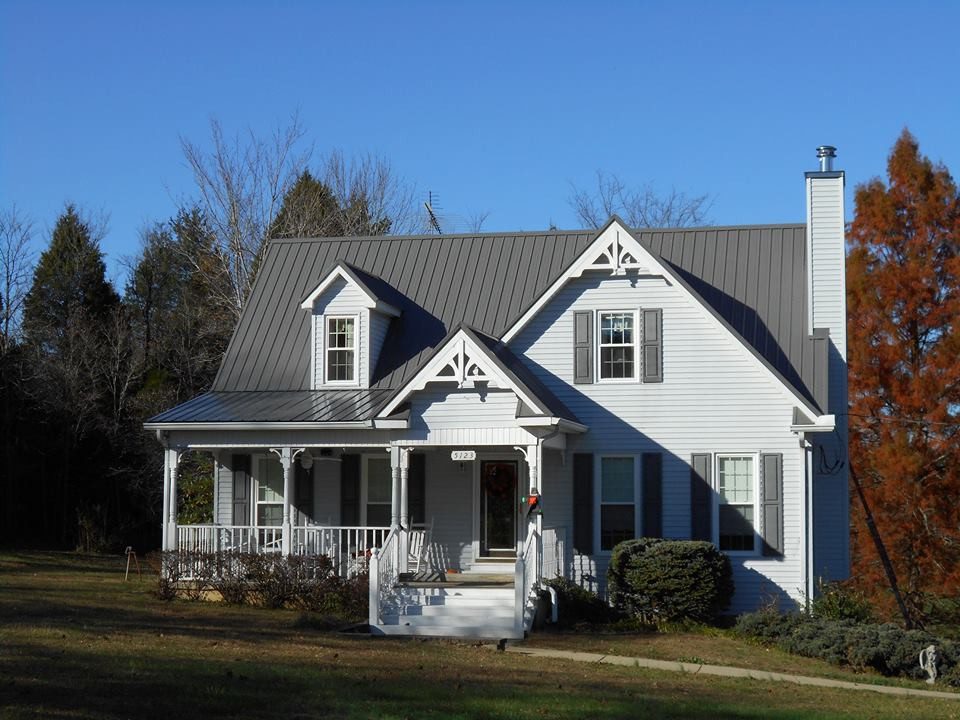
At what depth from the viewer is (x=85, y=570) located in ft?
92.9

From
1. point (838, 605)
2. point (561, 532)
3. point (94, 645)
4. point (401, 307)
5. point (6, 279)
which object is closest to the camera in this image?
point (94, 645)

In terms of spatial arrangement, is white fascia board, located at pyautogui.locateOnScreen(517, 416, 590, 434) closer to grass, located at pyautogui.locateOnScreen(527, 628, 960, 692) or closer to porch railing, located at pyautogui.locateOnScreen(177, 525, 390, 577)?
porch railing, located at pyautogui.locateOnScreen(177, 525, 390, 577)

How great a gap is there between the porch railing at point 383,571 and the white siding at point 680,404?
3.92m

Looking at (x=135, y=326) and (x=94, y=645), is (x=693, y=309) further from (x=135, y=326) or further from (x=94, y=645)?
(x=135, y=326)

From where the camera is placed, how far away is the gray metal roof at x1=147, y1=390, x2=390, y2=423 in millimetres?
22359

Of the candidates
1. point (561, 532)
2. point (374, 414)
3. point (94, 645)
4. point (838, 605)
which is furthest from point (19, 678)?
point (838, 605)

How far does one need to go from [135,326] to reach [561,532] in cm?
2623

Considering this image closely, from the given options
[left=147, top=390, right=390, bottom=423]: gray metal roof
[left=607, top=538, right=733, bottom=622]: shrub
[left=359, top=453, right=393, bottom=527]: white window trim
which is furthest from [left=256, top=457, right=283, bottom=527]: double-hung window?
[left=607, top=538, right=733, bottom=622]: shrub

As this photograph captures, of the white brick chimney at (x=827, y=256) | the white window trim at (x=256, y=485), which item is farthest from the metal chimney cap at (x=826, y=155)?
the white window trim at (x=256, y=485)

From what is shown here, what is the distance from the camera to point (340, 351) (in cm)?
2456

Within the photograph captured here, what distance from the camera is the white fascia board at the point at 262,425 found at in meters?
21.8

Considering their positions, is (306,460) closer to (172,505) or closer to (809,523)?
(172,505)

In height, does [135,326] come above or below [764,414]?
above

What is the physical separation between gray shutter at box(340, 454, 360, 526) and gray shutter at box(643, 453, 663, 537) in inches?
215
